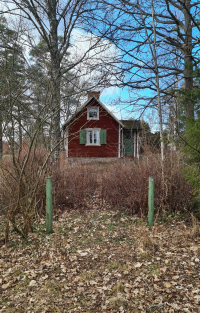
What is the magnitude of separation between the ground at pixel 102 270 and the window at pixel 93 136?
13784mm

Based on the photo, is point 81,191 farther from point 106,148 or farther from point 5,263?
point 106,148

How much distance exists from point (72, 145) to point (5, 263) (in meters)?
14.9

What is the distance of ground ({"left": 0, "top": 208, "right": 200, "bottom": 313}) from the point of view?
8.16ft

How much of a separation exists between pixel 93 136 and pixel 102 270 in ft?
50.4

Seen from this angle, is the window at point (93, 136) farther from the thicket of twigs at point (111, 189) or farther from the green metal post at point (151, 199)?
the green metal post at point (151, 199)

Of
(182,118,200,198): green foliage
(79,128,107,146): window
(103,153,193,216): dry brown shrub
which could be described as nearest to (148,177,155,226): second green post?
(103,153,193,216): dry brown shrub

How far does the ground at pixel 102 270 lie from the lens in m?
2.49

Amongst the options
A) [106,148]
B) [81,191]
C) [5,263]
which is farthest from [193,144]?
[106,148]

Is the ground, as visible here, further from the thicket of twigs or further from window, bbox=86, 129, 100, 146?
window, bbox=86, 129, 100, 146

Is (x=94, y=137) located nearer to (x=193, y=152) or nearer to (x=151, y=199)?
(x=151, y=199)

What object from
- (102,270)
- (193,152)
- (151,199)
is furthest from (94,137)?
(102,270)

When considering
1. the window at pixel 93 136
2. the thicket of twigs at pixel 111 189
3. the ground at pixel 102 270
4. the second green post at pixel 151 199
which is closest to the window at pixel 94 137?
the window at pixel 93 136

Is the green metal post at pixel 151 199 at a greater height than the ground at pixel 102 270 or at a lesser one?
greater

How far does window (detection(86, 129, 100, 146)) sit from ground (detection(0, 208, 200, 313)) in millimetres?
13784
